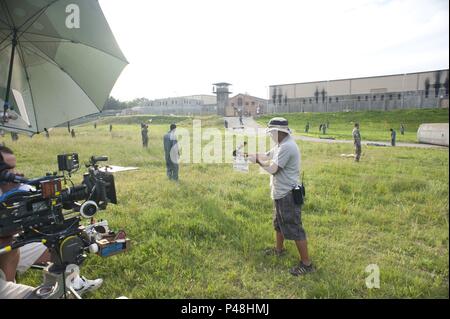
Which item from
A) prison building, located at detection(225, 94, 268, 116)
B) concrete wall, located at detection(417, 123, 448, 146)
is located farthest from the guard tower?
concrete wall, located at detection(417, 123, 448, 146)

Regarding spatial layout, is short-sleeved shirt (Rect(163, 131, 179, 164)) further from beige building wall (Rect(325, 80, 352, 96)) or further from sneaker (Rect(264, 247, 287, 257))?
beige building wall (Rect(325, 80, 352, 96))

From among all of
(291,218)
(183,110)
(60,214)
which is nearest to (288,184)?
(291,218)

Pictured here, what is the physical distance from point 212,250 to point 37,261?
7.70ft

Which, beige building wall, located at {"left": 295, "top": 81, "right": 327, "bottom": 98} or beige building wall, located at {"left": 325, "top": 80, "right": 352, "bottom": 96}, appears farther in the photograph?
beige building wall, located at {"left": 295, "top": 81, "right": 327, "bottom": 98}

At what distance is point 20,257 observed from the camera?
354 centimetres

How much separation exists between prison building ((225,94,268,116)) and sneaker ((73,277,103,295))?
192 feet

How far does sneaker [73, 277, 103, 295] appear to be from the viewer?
10.5ft

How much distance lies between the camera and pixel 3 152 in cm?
317

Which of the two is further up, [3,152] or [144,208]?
[3,152]

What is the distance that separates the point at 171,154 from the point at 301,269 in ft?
19.3
